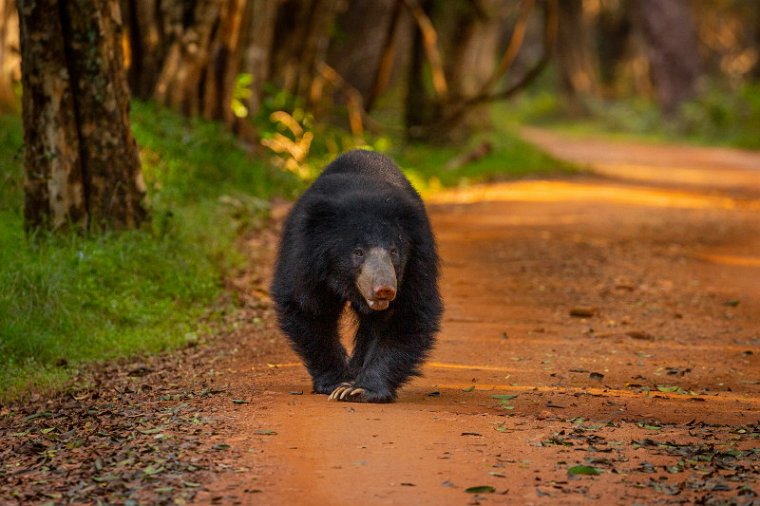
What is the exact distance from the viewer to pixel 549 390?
6219mm

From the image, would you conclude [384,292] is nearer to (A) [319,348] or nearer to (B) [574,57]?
(A) [319,348]

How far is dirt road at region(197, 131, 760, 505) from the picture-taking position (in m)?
4.47

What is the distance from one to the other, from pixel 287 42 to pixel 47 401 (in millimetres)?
9801

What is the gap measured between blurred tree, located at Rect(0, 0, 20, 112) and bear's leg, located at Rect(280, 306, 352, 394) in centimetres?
617

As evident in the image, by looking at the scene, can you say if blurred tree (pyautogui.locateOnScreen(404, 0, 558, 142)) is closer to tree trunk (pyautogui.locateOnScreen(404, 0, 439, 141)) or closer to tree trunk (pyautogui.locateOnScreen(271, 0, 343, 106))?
tree trunk (pyautogui.locateOnScreen(404, 0, 439, 141))

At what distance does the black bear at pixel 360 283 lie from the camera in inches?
221

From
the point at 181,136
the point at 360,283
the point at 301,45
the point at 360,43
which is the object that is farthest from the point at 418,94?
the point at 360,283

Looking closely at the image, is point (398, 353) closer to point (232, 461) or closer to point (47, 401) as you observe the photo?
point (232, 461)

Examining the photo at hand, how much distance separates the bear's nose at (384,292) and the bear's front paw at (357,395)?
2.10 feet

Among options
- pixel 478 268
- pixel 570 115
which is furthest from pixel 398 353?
pixel 570 115

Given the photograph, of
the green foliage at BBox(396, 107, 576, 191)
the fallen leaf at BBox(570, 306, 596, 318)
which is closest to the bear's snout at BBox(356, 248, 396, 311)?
the fallen leaf at BBox(570, 306, 596, 318)

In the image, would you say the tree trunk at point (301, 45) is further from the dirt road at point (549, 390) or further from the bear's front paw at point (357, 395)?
the bear's front paw at point (357, 395)

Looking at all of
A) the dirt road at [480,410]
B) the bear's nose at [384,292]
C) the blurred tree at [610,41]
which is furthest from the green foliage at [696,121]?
the bear's nose at [384,292]

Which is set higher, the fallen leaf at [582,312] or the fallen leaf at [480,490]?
the fallen leaf at [480,490]
